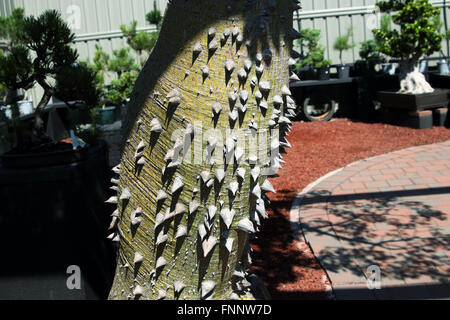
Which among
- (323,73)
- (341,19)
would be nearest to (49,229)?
(323,73)

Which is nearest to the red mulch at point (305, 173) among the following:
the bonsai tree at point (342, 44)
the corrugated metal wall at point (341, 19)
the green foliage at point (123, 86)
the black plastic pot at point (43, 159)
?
the black plastic pot at point (43, 159)

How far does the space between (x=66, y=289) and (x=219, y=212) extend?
1.71m

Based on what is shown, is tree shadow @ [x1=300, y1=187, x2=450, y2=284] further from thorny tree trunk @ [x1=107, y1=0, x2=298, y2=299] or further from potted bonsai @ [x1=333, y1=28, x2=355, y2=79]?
potted bonsai @ [x1=333, y1=28, x2=355, y2=79]

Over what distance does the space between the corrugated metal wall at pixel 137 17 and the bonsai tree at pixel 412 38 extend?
2.78 metres

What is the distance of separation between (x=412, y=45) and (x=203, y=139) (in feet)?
26.7

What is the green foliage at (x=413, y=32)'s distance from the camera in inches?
331

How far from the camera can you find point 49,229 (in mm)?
2842

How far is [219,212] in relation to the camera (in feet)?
5.38

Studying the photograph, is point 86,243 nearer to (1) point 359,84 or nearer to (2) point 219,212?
(2) point 219,212

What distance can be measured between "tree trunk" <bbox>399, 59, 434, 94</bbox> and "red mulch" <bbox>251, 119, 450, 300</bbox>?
770mm

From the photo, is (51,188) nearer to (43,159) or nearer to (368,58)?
(43,159)

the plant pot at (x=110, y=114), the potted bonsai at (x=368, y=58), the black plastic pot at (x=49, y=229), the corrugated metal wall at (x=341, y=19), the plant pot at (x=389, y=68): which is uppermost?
the corrugated metal wall at (x=341, y=19)

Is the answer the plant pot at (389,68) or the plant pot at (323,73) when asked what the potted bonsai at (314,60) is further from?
the plant pot at (389,68)

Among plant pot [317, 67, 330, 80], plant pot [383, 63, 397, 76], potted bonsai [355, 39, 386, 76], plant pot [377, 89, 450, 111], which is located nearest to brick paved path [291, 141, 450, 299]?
plant pot [377, 89, 450, 111]
